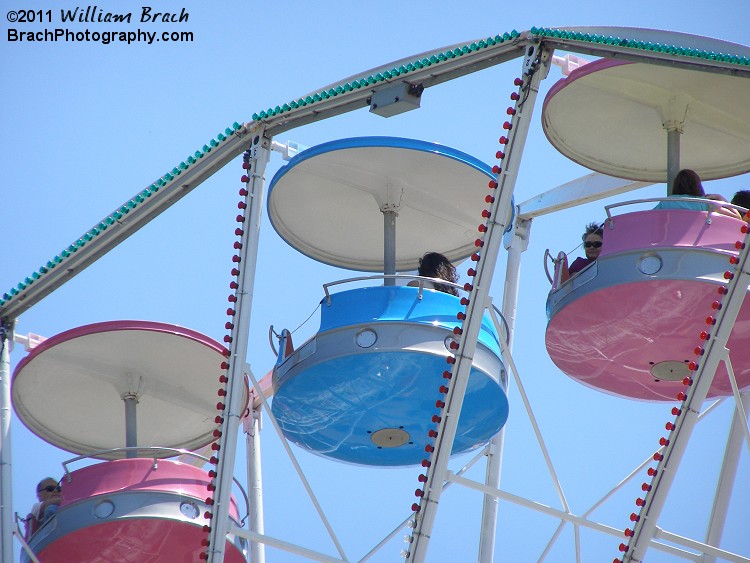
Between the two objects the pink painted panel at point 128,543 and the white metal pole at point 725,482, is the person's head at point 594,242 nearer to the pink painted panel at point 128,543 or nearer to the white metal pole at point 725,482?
the white metal pole at point 725,482

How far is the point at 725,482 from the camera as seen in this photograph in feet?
93.0

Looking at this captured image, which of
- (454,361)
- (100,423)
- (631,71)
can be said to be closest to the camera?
(454,361)

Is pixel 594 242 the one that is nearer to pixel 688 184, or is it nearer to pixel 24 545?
pixel 688 184

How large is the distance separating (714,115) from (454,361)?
6546 mm

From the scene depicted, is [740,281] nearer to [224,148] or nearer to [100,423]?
[224,148]

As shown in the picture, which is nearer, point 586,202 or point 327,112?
point 327,112

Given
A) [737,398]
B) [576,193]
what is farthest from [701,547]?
[576,193]

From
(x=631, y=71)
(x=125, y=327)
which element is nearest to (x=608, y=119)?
(x=631, y=71)

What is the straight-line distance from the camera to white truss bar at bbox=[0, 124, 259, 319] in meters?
25.8

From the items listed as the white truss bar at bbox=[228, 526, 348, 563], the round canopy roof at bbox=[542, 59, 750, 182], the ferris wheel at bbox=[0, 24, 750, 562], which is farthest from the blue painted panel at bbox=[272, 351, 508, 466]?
the round canopy roof at bbox=[542, 59, 750, 182]

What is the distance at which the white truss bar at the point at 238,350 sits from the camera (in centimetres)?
2455

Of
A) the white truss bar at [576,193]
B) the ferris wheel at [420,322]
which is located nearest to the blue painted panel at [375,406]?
the ferris wheel at [420,322]

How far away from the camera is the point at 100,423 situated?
102 feet

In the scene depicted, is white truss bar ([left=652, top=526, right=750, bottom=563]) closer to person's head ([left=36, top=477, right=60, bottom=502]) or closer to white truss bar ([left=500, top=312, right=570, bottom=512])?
white truss bar ([left=500, top=312, right=570, bottom=512])
